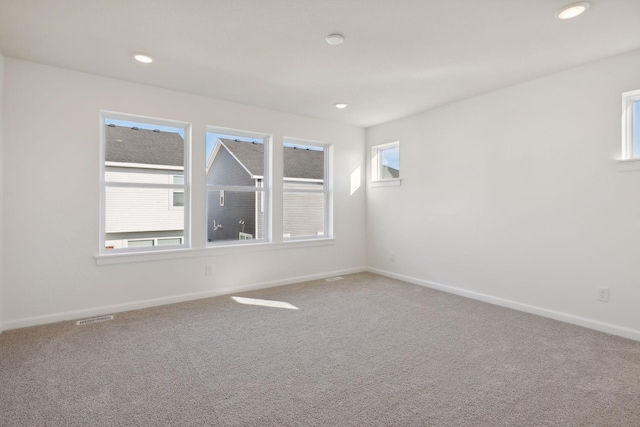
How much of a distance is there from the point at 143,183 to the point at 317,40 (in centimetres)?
254

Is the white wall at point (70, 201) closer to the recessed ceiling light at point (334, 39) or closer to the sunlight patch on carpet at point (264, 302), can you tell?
the sunlight patch on carpet at point (264, 302)

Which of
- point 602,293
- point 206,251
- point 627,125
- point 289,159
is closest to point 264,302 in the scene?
point 206,251

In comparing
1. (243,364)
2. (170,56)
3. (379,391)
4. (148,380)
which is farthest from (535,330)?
(170,56)

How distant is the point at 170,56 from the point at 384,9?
1951 mm

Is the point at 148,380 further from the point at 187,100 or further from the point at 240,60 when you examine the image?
the point at 187,100

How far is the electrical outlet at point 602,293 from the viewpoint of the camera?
2.94 meters

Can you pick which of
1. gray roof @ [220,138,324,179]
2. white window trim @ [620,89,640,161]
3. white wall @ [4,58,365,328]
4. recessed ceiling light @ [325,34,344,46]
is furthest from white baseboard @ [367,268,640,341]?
recessed ceiling light @ [325,34,344,46]

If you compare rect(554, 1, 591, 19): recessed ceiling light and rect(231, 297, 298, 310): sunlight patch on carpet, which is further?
rect(231, 297, 298, 310): sunlight patch on carpet

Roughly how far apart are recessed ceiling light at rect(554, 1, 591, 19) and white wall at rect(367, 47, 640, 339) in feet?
3.55

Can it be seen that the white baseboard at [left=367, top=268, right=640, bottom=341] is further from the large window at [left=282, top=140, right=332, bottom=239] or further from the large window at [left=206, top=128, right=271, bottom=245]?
the large window at [left=206, top=128, right=271, bottom=245]

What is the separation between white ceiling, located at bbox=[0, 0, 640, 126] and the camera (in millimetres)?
2201

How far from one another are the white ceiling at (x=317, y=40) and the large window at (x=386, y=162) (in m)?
1.50

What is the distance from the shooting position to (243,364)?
235 cm

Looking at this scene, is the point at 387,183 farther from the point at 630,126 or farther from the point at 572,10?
the point at 572,10
